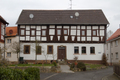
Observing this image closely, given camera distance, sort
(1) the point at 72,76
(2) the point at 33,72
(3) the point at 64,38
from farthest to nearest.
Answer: (3) the point at 64,38
(1) the point at 72,76
(2) the point at 33,72

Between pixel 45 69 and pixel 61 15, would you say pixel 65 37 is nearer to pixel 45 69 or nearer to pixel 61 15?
pixel 61 15

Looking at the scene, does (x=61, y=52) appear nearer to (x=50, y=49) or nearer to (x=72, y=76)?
(x=50, y=49)

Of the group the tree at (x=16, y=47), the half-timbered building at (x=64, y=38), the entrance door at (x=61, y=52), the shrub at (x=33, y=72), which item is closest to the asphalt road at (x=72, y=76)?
the shrub at (x=33, y=72)

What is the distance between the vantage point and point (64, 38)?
26703mm

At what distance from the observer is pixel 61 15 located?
28594 mm

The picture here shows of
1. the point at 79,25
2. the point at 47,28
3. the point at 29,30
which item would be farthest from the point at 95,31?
the point at 29,30

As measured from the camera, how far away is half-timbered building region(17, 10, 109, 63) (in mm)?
26516

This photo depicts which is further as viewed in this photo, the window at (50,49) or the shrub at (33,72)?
the window at (50,49)

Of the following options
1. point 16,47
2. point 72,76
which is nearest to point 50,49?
point 16,47

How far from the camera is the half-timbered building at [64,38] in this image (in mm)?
26516

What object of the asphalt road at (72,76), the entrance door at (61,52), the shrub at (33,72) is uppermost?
the entrance door at (61,52)

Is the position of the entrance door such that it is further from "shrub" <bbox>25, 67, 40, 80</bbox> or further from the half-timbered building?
"shrub" <bbox>25, 67, 40, 80</bbox>

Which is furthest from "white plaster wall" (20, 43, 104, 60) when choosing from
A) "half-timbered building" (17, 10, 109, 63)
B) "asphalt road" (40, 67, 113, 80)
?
"asphalt road" (40, 67, 113, 80)

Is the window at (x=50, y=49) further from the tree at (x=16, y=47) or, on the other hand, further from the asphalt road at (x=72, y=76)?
the asphalt road at (x=72, y=76)
